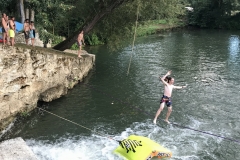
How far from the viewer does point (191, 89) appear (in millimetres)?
19969

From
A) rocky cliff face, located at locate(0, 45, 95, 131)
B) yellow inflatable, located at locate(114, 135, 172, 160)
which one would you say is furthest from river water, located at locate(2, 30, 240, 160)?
rocky cliff face, located at locate(0, 45, 95, 131)

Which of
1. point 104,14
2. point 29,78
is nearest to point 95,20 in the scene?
point 104,14

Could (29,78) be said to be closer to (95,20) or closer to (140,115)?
(140,115)

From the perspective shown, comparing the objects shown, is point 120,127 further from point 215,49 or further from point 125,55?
point 215,49

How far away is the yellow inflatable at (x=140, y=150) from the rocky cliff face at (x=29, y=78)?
20.7ft

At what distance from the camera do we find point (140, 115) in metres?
15.8

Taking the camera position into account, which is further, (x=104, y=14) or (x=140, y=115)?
(x=104, y=14)

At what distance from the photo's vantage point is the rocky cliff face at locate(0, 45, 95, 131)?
46.1 feet

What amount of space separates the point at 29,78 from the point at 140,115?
254 inches

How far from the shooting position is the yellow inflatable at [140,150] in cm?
1106

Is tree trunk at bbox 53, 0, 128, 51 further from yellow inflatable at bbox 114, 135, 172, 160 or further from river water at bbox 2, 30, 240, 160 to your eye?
Answer: yellow inflatable at bbox 114, 135, 172, 160

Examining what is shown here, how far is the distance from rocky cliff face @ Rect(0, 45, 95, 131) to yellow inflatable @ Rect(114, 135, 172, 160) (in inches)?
248

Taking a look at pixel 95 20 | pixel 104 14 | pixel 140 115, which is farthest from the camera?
pixel 95 20

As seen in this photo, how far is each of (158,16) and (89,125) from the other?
1280cm
